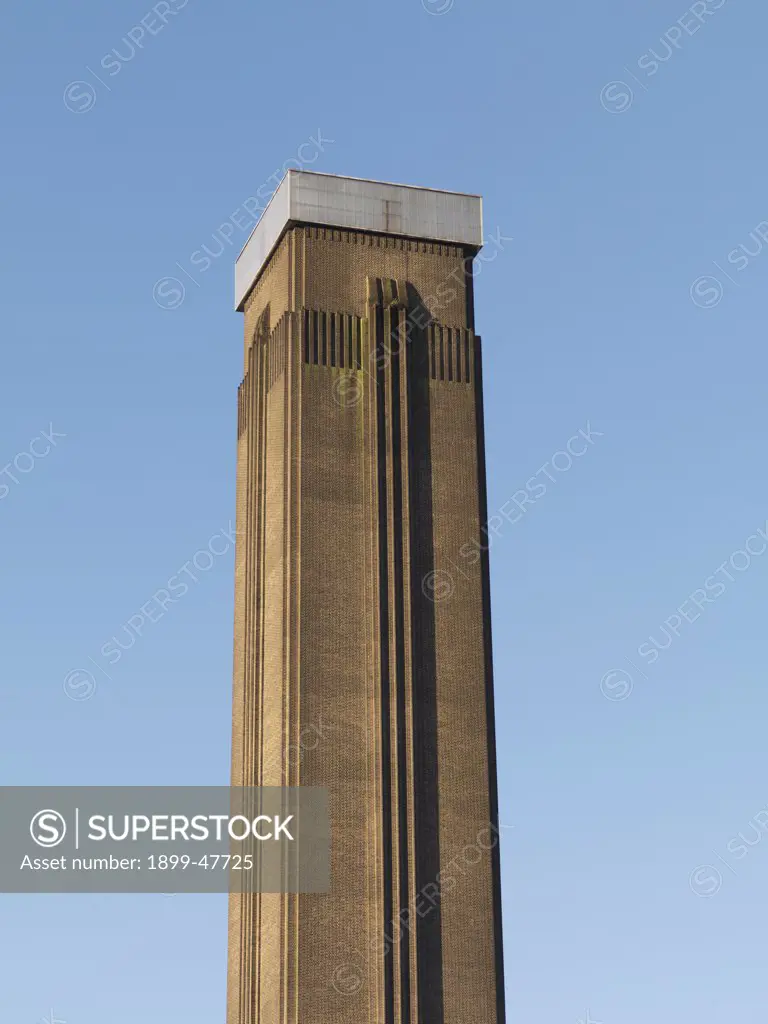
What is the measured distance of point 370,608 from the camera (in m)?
59.1

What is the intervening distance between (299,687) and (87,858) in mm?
8570

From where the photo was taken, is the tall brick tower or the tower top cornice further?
the tower top cornice

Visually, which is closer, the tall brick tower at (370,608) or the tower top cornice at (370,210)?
the tall brick tower at (370,608)

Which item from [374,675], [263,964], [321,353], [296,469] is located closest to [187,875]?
[263,964]

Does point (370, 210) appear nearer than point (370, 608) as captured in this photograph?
No

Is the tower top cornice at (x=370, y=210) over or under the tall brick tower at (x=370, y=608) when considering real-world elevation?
over

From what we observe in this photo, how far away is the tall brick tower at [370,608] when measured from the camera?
55906mm

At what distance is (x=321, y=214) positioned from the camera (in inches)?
2502

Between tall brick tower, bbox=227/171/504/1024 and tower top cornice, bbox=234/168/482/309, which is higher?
tower top cornice, bbox=234/168/482/309

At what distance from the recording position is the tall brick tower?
55906 mm

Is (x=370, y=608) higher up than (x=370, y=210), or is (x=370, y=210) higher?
(x=370, y=210)

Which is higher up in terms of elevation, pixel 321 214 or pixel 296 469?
pixel 321 214

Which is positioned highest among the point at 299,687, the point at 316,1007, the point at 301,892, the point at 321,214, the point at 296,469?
the point at 321,214

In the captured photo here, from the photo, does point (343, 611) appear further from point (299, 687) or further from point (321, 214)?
point (321, 214)
